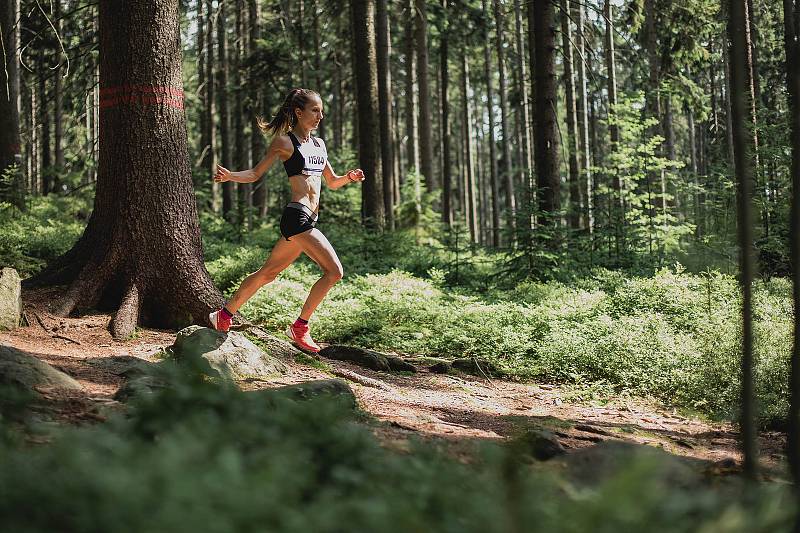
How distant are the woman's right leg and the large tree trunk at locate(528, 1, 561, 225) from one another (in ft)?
24.3

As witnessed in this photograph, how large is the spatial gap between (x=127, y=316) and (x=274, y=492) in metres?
5.07

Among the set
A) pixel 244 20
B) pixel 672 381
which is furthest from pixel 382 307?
pixel 244 20

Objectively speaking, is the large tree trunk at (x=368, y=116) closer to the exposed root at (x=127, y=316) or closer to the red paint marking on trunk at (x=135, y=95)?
the red paint marking on trunk at (x=135, y=95)

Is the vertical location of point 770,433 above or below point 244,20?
below

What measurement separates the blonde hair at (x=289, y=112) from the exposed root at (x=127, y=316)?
2.04 m

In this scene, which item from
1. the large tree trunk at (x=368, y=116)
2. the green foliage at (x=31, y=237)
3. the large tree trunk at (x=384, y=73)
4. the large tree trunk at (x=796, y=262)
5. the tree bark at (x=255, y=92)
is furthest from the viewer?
the tree bark at (x=255, y=92)

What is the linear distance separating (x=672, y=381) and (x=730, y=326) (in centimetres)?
127

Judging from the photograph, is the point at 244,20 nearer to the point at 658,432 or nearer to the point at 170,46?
the point at 170,46

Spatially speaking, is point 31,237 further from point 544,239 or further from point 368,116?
point 544,239

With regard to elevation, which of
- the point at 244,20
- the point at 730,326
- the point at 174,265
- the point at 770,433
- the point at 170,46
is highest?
the point at 244,20

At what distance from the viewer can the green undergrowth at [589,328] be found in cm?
699

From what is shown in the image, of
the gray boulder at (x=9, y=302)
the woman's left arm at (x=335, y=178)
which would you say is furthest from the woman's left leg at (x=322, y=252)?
the gray boulder at (x=9, y=302)

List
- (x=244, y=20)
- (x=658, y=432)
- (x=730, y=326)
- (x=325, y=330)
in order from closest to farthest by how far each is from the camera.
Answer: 1. (x=658, y=432)
2. (x=730, y=326)
3. (x=325, y=330)
4. (x=244, y=20)

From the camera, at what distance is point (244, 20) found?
23906mm
